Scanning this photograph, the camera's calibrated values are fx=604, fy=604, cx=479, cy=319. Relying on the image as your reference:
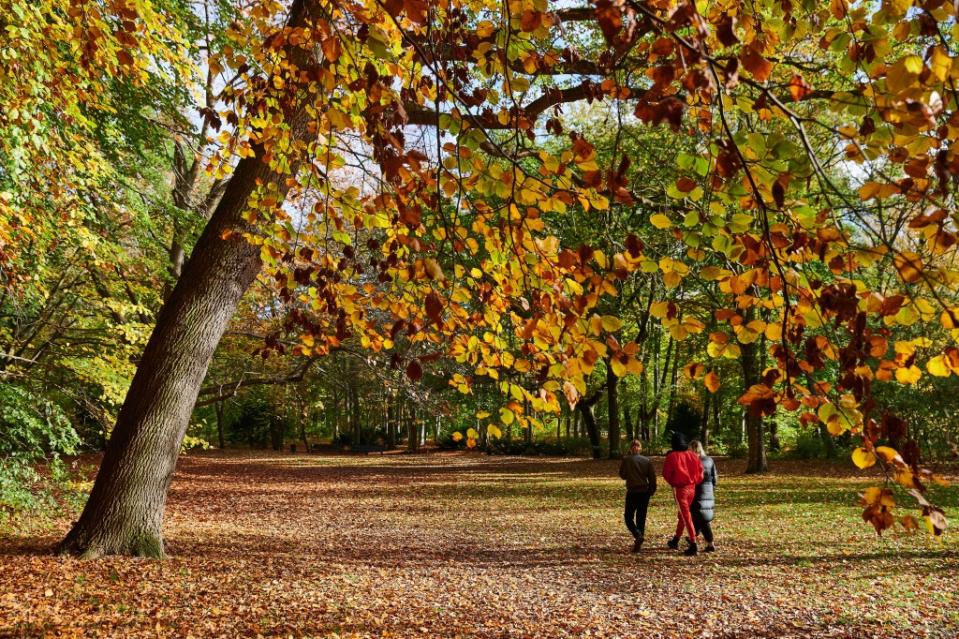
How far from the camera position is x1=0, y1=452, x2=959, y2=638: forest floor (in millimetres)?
5180

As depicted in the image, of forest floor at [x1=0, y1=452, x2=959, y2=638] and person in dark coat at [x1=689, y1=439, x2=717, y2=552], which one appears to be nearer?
forest floor at [x1=0, y1=452, x2=959, y2=638]

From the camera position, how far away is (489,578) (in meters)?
7.09

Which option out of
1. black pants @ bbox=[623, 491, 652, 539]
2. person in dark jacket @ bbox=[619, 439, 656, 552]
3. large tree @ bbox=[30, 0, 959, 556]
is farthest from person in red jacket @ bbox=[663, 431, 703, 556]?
large tree @ bbox=[30, 0, 959, 556]

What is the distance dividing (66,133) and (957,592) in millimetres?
10123

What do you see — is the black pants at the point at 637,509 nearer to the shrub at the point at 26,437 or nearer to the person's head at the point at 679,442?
the person's head at the point at 679,442

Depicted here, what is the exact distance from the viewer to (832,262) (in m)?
2.14

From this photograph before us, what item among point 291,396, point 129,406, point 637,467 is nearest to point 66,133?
point 129,406

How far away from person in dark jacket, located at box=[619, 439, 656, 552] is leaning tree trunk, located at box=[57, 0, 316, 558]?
5563 mm

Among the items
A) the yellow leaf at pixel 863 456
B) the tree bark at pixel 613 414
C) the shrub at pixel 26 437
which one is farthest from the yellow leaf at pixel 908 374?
the tree bark at pixel 613 414

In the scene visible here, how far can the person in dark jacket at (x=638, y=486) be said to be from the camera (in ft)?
27.0

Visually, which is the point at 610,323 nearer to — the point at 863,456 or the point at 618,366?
the point at 618,366

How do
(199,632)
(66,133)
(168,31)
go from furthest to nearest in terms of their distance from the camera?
(66,133) < (168,31) < (199,632)

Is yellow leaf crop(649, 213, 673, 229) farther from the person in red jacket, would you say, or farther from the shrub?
the shrub

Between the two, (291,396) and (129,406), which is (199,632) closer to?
(129,406)
